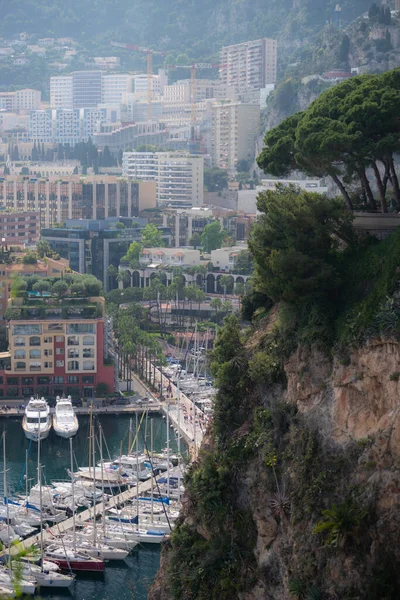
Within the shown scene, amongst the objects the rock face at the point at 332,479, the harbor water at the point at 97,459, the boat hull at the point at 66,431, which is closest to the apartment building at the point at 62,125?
the harbor water at the point at 97,459

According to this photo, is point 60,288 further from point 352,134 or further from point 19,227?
point 19,227

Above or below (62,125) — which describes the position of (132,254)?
below

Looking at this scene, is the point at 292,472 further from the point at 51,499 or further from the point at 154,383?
the point at 154,383

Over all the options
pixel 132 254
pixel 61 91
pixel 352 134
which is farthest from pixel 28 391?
pixel 61 91

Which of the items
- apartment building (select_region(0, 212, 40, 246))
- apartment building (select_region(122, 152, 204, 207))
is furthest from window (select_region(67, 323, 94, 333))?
apartment building (select_region(122, 152, 204, 207))

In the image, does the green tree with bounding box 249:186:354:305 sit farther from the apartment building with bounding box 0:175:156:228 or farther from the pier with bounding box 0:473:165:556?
the apartment building with bounding box 0:175:156:228

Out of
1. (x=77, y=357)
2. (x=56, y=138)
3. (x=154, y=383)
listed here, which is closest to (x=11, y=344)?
(x=77, y=357)
